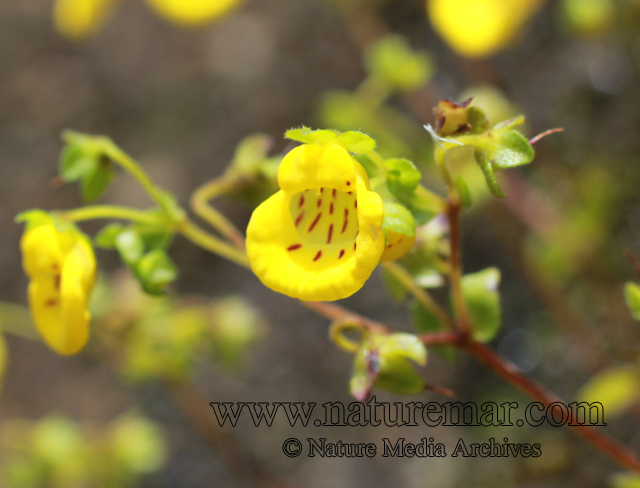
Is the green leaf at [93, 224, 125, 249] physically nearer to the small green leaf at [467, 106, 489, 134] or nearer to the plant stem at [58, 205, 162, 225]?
the plant stem at [58, 205, 162, 225]

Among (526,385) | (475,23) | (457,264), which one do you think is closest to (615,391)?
(526,385)

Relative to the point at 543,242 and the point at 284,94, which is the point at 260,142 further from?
the point at 284,94

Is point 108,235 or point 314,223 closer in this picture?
point 314,223

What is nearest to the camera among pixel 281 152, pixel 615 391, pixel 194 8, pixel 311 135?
pixel 311 135

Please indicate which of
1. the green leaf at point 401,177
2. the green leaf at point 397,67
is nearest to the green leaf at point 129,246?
the green leaf at point 401,177

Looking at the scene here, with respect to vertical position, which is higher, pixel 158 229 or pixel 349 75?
pixel 158 229

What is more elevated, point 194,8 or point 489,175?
point 489,175

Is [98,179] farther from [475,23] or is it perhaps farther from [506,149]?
[475,23]

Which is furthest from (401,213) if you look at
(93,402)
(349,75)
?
(93,402)
